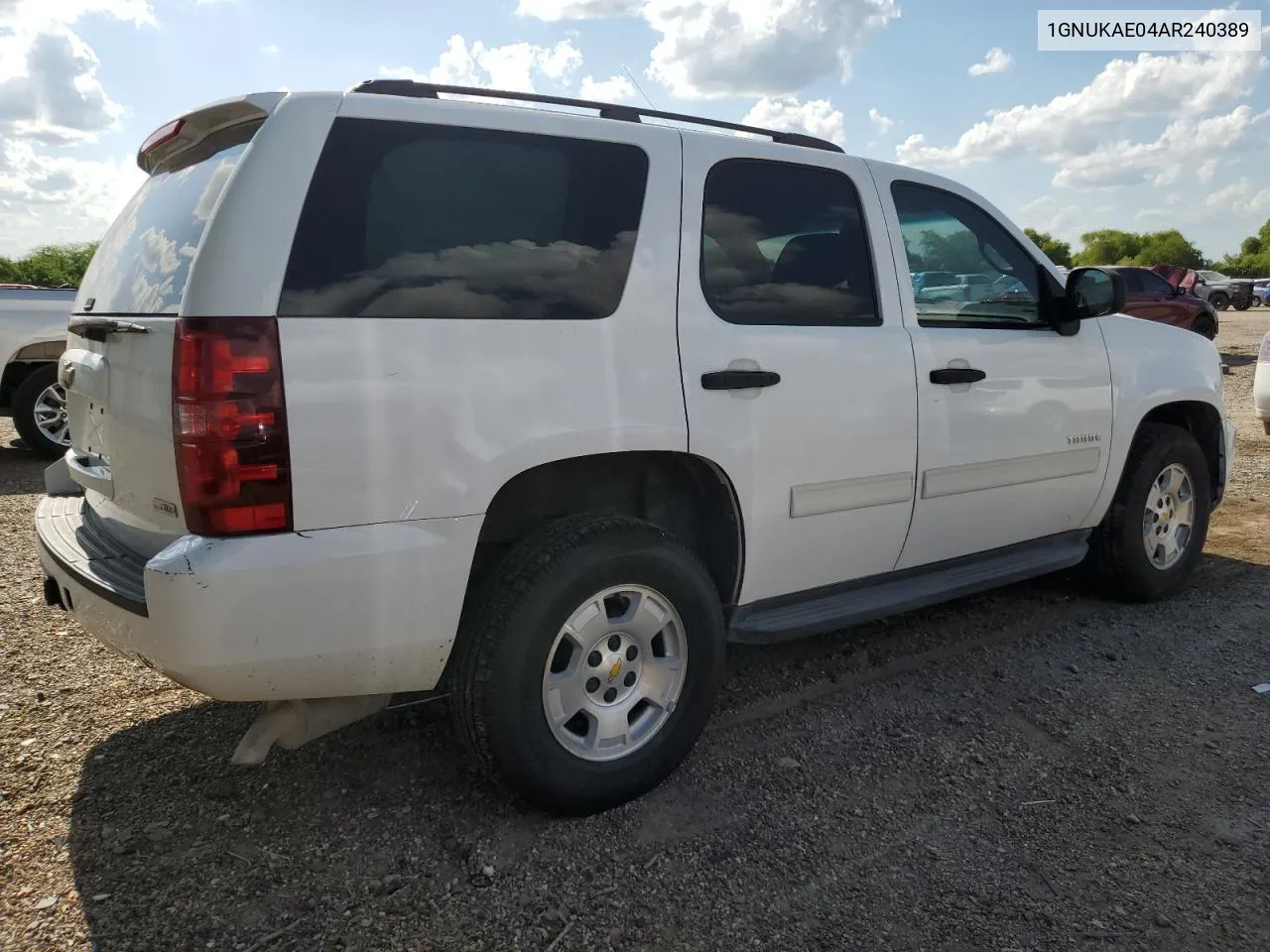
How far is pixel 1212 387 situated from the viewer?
4.70 meters

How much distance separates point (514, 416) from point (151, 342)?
900 mm

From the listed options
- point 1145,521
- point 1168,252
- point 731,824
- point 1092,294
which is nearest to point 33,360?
point 731,824

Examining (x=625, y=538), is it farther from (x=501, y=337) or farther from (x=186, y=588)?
(x=186, y=588)

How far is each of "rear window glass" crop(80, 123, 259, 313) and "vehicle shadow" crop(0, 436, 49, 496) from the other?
198 inches

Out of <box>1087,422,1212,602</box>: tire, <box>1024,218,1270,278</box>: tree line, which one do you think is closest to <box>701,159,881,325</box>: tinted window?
<box>1087,422,1212,602</box>: tire

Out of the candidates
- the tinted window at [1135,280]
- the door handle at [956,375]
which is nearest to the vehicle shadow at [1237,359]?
the tinted window at [1135,280]

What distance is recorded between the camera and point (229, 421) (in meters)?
2.23

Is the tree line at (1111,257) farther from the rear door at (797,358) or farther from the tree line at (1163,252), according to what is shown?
the rear door at (797,358)

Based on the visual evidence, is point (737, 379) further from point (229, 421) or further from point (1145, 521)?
point (1145, 521)

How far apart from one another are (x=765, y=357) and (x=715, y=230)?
42 centimetres

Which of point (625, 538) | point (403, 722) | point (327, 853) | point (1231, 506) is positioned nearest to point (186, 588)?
point (327, 853)

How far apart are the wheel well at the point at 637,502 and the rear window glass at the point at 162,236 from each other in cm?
101

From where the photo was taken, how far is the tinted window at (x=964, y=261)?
3.62 metres

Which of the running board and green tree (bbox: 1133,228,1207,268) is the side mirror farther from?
green tree (bbox: 1133,228,1207,268)
